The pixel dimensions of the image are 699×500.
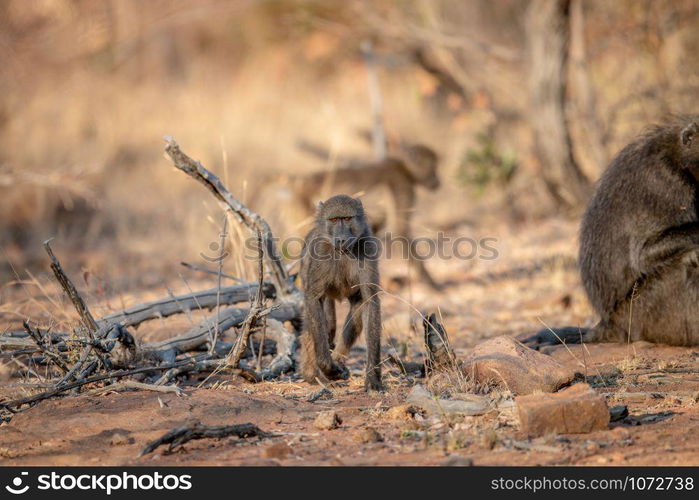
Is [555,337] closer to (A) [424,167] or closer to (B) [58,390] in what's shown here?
(B) [58,390]

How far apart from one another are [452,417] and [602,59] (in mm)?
10760

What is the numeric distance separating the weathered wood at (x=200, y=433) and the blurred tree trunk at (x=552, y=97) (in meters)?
7.15

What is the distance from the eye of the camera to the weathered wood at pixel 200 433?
3.26m

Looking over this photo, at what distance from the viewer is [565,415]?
334 centimetres

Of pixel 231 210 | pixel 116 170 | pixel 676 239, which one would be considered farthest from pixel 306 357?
pixel 116 170

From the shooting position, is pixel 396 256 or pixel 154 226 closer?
pixel 396 256

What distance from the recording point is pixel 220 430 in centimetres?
340

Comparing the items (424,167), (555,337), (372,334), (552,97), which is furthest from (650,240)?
(552,97)

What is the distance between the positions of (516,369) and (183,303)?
2.11m

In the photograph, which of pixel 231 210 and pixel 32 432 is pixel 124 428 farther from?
pixel 231 210

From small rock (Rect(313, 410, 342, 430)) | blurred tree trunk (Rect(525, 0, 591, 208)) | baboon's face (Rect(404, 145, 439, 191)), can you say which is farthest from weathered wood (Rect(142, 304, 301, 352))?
blurred tree trunk (Rect(525, 0, 591, 208))

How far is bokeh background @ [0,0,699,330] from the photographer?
32.8 feet

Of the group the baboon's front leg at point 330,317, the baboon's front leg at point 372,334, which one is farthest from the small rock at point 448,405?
the baboon's front leg at point 330,317

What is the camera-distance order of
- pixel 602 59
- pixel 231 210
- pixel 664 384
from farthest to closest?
pixel 602 59
pixel 231 210
pixel 664 384
